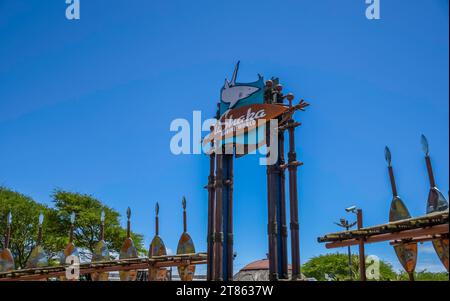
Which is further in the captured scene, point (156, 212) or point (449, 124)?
point (156, 212)

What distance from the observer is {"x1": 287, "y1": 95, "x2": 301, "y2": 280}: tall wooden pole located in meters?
9.56

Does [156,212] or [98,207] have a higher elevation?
[98,207]

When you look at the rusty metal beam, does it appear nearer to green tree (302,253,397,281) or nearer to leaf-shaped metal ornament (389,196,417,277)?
leaf-shaped metal ornament (389,196,417,277)

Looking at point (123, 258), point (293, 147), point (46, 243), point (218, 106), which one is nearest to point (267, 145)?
point (293, 147)

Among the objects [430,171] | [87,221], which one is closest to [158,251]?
[430,171]

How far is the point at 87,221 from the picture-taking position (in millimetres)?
29969

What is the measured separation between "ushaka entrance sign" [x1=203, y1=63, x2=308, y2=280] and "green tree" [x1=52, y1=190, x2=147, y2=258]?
19647 mm

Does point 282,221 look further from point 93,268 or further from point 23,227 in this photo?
point 23,227

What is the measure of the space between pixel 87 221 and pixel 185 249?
1767 centimetres

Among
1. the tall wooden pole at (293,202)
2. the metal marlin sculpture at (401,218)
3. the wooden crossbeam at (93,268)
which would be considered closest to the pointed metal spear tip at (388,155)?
the metal marlin sculpture at (401,218)
